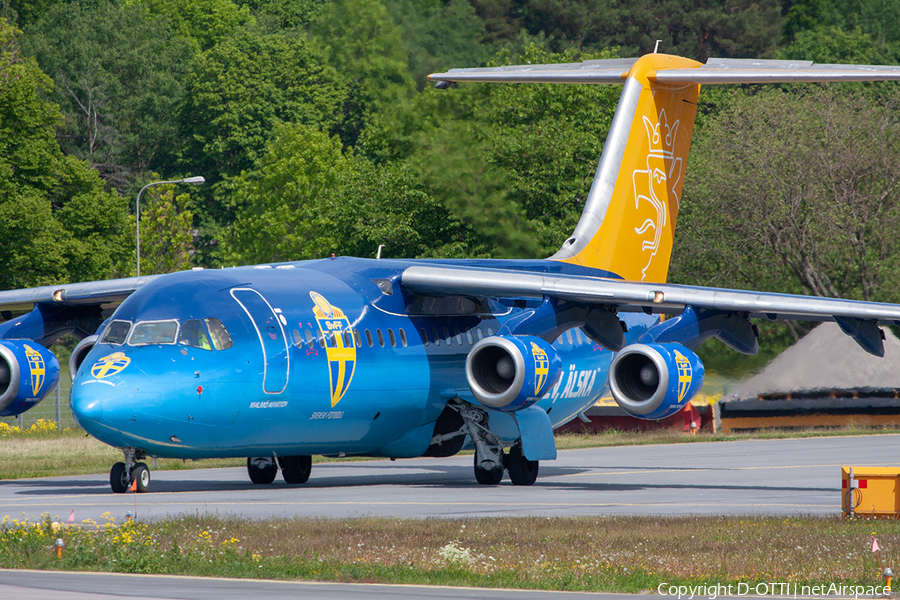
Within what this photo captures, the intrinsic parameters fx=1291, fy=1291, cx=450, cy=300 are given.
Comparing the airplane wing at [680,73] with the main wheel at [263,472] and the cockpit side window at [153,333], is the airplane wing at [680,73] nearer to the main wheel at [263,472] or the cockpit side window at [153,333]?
the main wheel at [263,472]

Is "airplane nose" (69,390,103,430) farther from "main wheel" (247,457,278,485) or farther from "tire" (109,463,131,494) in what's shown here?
Answer: "main wheel" (247,457,278,485)

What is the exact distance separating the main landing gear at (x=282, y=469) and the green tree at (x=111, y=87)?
60116 millimetres

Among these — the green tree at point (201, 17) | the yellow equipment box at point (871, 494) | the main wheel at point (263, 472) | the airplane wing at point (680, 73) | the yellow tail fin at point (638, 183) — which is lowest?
the main wheel at point (263, 472)

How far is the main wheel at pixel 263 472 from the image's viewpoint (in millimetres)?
23312

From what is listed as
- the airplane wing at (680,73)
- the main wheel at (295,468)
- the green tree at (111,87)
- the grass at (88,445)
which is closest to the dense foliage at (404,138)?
the green tree at (111,87)

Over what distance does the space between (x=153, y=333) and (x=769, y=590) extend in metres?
10.7

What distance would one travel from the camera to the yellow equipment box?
16.0 m

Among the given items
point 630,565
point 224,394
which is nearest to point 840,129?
point 224,394

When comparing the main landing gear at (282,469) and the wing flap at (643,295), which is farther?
the main landing gear at (282,469)

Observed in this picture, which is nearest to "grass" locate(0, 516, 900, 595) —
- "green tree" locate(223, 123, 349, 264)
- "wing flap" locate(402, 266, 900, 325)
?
"wing flap" locate(402, 266, 900, 325)

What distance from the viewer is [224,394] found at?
61.6 feet

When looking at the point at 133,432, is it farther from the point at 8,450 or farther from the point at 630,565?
the point at 8,450

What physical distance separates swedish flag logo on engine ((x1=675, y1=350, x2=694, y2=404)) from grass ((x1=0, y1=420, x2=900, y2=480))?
12.5 meters

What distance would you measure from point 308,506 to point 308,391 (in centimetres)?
228
